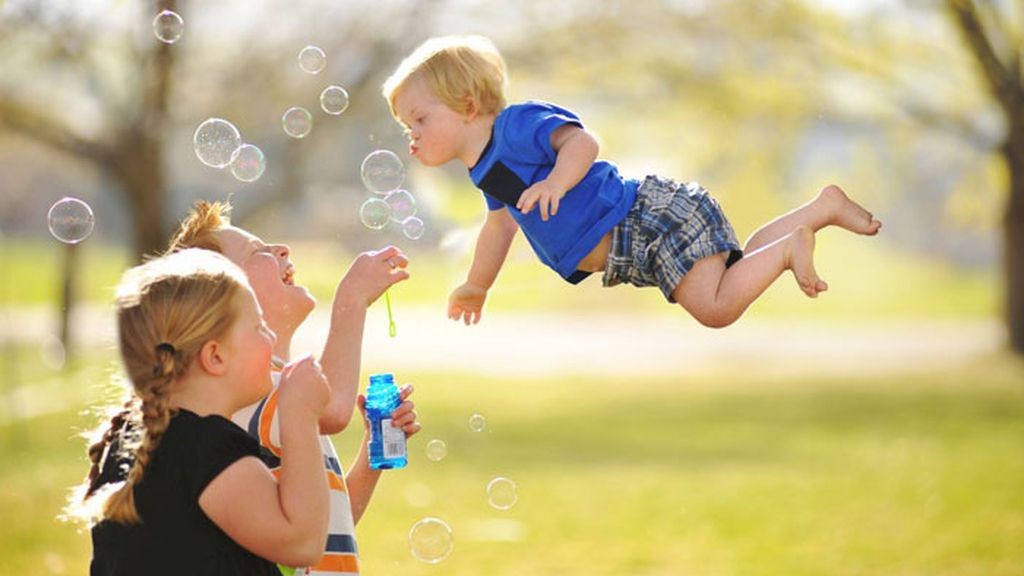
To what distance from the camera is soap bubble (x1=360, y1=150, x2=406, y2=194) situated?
3781mm

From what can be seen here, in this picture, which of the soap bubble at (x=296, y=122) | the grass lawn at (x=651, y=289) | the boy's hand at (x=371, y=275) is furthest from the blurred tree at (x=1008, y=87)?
the grass lawn at (x=651, y=289)

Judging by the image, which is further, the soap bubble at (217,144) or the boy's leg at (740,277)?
the soap bubble at (217,144)

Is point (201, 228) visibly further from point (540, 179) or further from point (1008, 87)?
point (1008, 87)

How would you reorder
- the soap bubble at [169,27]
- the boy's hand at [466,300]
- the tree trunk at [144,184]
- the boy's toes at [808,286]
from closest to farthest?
the boy's toes at [808,286]
the boy's hand at [466,300]
the soap bubble at [169,27]
the tree trunk at [144,184]

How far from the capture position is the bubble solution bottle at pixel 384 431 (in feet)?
9.11

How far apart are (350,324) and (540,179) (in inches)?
22.9

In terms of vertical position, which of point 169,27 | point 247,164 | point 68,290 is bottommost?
point 247,164

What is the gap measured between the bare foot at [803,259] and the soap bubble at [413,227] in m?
0.97

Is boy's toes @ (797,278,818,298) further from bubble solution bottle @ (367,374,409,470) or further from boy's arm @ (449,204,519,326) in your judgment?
bubble solution bottle @ (367,374,409,470)

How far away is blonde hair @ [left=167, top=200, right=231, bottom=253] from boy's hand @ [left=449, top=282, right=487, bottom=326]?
2.06 feet

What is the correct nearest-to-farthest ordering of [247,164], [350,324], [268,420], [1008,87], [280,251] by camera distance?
[268,420] → [350,324] → [280,251] → [247,164] → [1008,87]

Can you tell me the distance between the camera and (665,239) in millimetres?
3098

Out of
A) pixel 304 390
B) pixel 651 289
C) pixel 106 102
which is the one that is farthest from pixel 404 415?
pixel 651 289

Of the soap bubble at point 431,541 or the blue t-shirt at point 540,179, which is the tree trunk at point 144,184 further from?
the blue t-shirt at point 540,179
